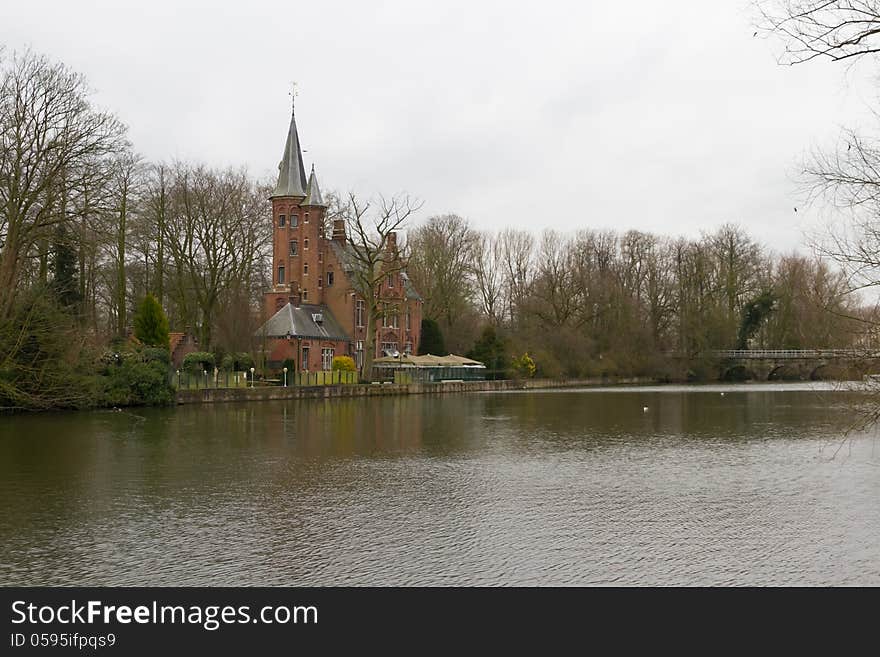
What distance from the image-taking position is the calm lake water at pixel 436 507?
27.2 ft

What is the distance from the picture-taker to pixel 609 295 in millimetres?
63750

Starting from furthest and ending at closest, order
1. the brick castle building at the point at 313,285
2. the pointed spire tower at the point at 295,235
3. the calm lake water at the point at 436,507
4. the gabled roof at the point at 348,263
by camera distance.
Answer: the gabled roof at the point at 348,263, the pointed spire tower at the point at 295,235, the brick castle building at the point at 313,285, the calm lake water at the point at 436,507

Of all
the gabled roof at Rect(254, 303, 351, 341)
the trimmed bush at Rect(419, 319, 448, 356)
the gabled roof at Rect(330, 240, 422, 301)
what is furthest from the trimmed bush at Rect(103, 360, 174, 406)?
the trimmed bush at Rect(419, 319, 448, 356)

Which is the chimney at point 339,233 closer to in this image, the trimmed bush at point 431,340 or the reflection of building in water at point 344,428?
the trimmed bush at point 431,340

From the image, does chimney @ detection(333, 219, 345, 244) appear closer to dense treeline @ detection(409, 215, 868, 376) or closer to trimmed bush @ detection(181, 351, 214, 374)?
dense treeline @ detection(409, 215, 868, 376)

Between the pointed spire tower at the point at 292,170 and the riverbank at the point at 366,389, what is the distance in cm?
1551

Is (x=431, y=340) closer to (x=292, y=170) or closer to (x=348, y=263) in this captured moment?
(x=348, y=263)

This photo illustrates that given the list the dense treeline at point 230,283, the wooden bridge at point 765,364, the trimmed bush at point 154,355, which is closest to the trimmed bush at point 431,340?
the dense treeline at point 230,283

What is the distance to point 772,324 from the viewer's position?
2709 inches

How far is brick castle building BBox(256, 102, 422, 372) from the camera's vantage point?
2042 inches

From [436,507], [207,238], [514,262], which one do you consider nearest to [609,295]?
[514,262]

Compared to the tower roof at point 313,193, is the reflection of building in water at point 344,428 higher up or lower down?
lower down
